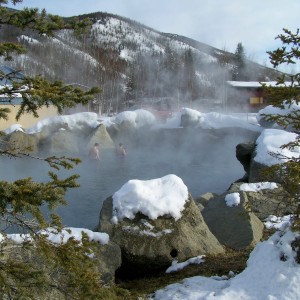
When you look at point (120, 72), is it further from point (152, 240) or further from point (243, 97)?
point (152, 240)

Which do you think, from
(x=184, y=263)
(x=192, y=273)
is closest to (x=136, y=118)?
(x=184, y=263)

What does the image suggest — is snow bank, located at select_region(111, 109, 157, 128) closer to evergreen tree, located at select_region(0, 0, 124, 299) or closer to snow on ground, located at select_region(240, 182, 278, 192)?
snow on ground, located at select_region(240, 182, 278, 192)

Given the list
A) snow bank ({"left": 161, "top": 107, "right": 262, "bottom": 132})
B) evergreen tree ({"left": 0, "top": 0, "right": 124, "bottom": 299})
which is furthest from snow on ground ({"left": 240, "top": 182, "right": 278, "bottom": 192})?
snow bank ({"left": 161, "top": 107, "right": 262, "bottom": 132})

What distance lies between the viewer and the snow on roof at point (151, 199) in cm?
646

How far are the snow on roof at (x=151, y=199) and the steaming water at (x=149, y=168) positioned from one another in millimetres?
4113

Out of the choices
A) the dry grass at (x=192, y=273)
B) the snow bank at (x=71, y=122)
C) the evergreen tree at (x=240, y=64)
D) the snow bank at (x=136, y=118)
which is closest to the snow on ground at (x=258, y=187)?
the dry grass at (x=192, y=273)

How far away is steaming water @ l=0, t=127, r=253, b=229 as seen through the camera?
13.3 meters

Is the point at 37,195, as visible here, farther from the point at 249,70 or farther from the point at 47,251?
the point at 249,70

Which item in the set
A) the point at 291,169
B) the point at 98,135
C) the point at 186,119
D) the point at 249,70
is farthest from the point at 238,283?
the point at 249,70

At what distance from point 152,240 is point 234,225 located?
2104mm

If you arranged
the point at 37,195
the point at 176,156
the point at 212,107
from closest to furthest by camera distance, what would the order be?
the point at 37,195 → the point at 176,156 → the point at 212,107

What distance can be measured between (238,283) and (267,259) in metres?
0.50

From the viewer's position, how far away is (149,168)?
19.2 meters

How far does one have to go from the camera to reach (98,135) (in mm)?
23859
